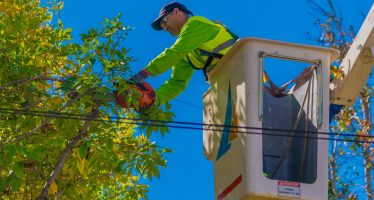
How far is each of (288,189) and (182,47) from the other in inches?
69.6

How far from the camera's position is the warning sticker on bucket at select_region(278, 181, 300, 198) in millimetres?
8641

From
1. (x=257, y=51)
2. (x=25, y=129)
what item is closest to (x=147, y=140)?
(x=25, y=129)

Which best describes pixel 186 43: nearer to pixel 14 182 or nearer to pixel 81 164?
pixel 81 164

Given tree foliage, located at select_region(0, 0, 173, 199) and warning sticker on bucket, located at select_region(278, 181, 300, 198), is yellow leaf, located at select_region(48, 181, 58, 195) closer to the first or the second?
tree foliage, located at select_region(0, 0, 173, 199)

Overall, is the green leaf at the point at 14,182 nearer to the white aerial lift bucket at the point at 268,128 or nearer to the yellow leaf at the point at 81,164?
the yellow leaf at the point at 81,164

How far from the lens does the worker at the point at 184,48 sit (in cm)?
970

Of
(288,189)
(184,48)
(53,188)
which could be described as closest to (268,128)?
(288,189)

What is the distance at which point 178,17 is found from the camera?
33.6 ft

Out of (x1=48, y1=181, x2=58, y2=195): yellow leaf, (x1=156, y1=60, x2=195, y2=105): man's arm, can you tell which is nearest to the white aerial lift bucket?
(x1=156, y1=60, x2=195, y2=105): man's arm

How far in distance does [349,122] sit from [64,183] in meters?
7.67

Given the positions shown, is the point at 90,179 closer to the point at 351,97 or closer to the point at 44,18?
the point at 44,18

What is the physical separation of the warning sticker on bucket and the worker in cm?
156

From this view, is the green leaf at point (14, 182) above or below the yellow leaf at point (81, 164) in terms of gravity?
below

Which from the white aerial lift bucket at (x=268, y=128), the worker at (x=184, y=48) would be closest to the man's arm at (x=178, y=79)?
the worker at (x=184, y=48)
